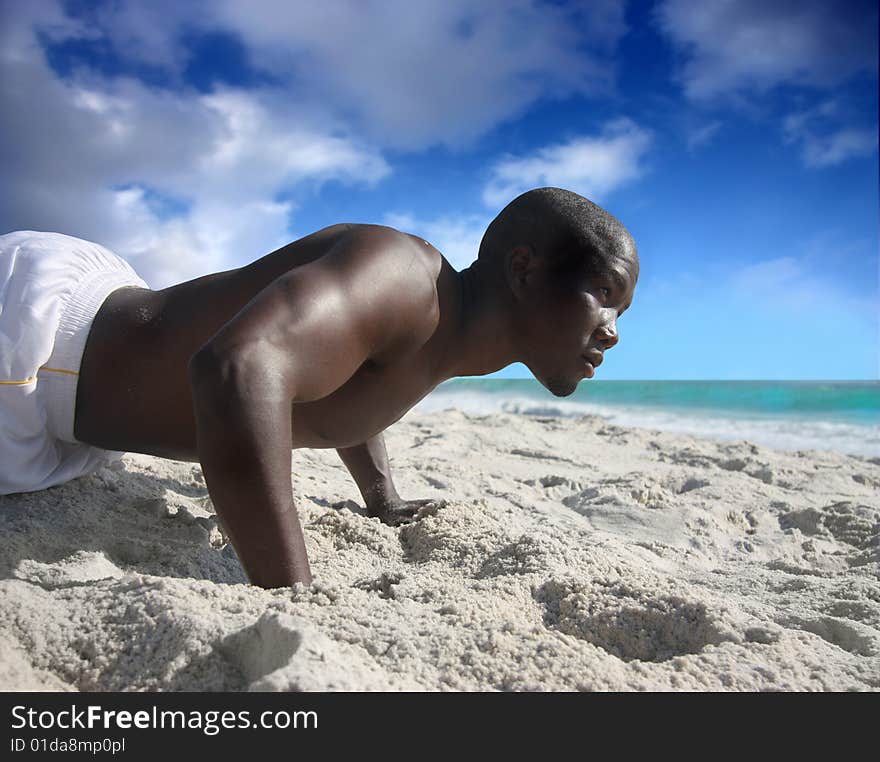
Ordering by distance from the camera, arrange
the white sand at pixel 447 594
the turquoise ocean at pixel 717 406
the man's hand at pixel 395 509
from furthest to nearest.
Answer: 1. the turquoise ocean at pixel 717 406
2. the man's hand at pixel 395 509
3. the white sand at pixel 447 594

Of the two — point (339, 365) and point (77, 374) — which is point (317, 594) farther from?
point (77, 374)

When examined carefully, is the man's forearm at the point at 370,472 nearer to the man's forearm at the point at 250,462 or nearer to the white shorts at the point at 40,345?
the white shorts at the point at 40,345

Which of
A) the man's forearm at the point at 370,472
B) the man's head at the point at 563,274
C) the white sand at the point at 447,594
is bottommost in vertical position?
the white sand at the point at 447,594

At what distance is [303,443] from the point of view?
174cm

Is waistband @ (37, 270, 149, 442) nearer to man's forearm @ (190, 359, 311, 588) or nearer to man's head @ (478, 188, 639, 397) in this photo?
man's forearm @ (190, 359, 311, 588)

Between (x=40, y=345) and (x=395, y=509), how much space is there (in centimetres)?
113

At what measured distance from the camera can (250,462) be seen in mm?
1182

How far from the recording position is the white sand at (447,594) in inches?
40.4

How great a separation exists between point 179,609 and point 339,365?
20.1 inches

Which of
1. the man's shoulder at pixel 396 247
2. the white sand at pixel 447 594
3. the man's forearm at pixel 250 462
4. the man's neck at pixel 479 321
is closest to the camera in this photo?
the white sand at pixel 447 594

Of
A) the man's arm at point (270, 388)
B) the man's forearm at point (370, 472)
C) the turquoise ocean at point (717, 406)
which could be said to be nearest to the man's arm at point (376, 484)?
the man's forearm at point (370, 472)

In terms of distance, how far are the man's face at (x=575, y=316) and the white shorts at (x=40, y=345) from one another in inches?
42.3

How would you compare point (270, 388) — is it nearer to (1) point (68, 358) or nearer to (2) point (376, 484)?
(1) point (68, 358)
